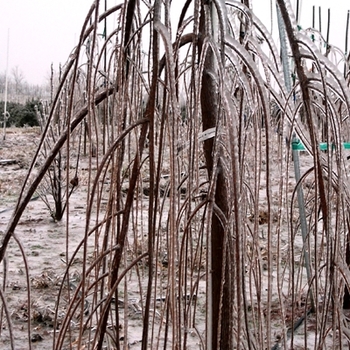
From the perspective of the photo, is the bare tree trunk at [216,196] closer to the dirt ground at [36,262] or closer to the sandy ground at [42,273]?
the sandy ground at [42,273]

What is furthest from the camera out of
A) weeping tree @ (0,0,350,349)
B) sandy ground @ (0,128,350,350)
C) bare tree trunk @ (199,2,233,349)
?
sandy ground @ (0,128,350,350)

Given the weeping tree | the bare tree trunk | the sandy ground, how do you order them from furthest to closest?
1. the sandy ground
2. the bare tree trunk
3. the weeping tree

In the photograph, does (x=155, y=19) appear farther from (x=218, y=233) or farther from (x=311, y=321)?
(x=311, y=321)

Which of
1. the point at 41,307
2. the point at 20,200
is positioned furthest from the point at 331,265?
the point at 41,307

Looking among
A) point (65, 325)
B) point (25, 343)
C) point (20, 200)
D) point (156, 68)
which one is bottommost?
point (25, 343)

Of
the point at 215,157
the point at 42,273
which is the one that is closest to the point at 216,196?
the point at 215,157

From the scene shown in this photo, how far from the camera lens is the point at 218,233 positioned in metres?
0.63

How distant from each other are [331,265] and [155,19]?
256 mm

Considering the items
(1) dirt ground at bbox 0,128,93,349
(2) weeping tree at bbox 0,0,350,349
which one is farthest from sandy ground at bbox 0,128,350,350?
(2) weeping tree at bbox 0,0,350,349

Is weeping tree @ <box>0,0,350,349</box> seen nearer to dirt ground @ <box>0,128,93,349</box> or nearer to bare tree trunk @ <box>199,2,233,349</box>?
bare tree trunk @ <box>199,2,233,349</box>

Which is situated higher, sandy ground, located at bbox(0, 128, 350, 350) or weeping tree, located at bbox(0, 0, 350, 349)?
weeping tree, located at bbox(0, 0, 350, 349)

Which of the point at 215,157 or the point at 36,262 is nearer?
the point at 215,157

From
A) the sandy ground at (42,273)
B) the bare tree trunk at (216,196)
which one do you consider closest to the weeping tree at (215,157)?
the bare tree trunk at (216,196)

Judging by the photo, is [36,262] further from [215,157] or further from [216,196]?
[215,157]
